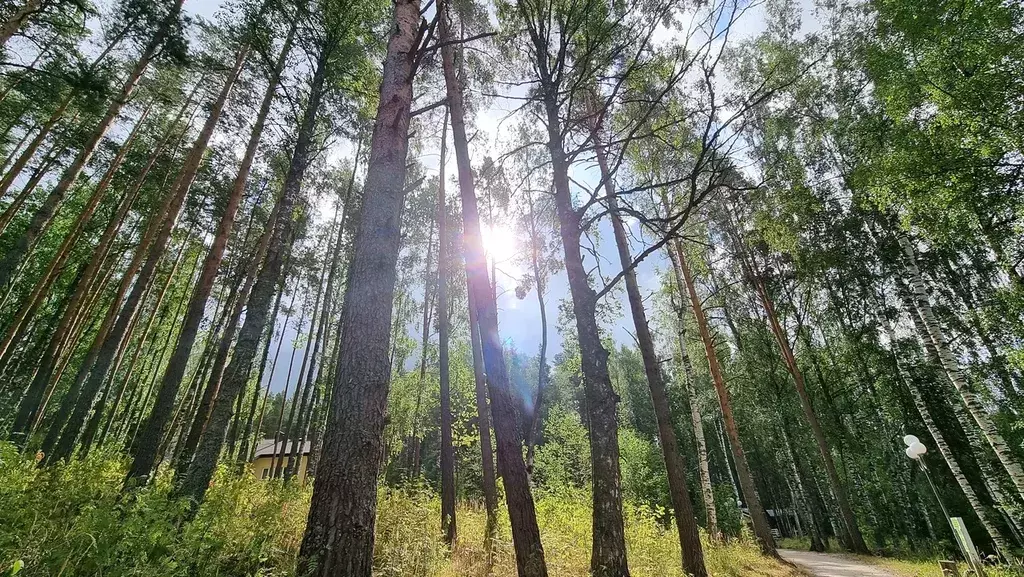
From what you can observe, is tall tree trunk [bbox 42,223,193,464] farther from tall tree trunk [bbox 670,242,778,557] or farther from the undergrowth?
tall tree trunk [bbox 670,242,778,557]

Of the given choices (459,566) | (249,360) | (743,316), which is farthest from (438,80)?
(743,316)

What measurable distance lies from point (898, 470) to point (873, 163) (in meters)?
17.5

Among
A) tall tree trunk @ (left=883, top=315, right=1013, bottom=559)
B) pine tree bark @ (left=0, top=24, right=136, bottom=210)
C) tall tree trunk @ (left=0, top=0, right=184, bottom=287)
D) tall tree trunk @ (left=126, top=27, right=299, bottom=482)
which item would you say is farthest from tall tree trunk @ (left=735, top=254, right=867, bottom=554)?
pine tree bark @ (left=0, top=24, right=136, bottom=210)

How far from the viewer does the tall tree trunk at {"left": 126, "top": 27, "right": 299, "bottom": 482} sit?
5.16 meters

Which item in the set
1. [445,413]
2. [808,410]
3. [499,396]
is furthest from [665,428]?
[808,410]

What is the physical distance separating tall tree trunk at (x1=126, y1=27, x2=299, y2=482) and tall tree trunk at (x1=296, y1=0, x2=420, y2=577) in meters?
3.06

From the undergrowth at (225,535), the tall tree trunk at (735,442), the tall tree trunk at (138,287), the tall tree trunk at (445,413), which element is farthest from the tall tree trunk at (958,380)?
the tall tree trunk at (138,287)

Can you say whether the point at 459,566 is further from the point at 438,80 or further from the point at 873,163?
the point at 873,163

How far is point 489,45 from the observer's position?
22.6ft

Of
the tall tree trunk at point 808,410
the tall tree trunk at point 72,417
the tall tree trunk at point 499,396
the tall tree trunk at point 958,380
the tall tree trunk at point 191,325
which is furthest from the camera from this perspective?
the tall tree trunk at point 808,410

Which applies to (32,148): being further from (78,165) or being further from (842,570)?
(842,570)

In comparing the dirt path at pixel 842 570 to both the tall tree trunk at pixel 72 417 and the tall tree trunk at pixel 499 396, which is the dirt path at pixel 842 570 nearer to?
the tall tree trunk at pixel 499 396

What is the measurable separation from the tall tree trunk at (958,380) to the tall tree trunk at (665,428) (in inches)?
233

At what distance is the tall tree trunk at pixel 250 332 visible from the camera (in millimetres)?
4684
